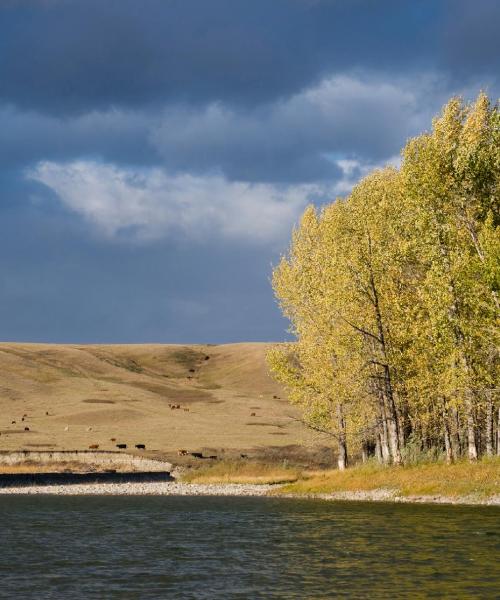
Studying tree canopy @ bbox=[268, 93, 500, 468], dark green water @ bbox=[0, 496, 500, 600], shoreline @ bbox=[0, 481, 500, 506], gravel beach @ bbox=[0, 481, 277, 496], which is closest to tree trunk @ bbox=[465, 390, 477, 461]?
tree canopy @ bbox=[268, 93, 500, 468]

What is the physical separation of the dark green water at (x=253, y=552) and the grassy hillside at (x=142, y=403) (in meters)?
28.1

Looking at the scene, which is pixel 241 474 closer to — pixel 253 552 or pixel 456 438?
pixel 456 438

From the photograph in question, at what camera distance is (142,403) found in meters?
128

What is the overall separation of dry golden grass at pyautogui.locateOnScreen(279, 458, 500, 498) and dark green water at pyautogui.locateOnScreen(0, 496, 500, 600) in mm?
3239

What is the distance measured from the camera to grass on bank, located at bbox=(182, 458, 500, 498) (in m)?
45.5

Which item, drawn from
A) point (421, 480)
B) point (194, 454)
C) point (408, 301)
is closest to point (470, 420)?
point (421, 480)

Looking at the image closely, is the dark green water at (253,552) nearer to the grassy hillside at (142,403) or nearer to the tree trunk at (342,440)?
the tree trunk at (342,440)

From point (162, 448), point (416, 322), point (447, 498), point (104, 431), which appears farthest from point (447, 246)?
point (104, 431)

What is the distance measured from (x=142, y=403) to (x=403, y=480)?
81.8m

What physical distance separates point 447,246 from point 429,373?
22.8ft

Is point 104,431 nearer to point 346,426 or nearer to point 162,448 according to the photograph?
point 162,448

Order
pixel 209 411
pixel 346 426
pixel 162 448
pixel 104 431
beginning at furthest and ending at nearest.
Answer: pixel 209 411 → pixel 104 431 → pixel 162 448 → pixel 346 426

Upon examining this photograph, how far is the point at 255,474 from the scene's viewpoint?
69875mm

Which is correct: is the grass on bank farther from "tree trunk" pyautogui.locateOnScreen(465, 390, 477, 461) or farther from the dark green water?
the dark green water
